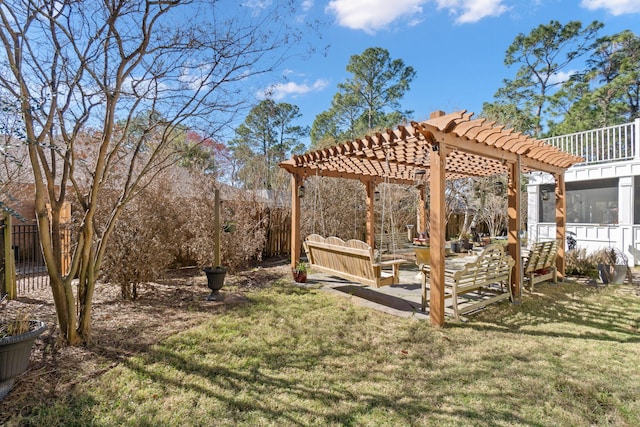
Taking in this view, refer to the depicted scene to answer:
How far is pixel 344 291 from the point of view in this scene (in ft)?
18.7

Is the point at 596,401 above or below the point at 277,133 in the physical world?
below

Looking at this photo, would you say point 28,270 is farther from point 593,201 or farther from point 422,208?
point 593,201

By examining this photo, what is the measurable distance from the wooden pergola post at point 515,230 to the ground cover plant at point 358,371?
2.30 ft

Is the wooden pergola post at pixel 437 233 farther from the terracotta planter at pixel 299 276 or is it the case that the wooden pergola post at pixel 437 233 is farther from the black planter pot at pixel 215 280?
the black planter pot at pixel 215 280

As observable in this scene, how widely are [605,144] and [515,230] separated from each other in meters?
6.87

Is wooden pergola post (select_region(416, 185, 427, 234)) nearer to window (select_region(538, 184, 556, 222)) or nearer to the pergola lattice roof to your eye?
→ the pergola lattice roof

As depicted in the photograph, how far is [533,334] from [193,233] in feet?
20.2

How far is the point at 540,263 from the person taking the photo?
577cm

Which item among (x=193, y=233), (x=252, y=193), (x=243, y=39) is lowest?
(x=193, y=233)

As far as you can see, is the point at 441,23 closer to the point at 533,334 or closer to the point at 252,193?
the point at 252,193

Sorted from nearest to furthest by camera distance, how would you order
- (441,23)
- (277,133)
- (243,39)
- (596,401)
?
(596,401) → (243,39) → (441,23) → (277,133)

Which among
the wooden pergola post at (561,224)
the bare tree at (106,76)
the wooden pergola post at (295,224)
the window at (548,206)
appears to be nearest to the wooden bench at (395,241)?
the wooden pergola post at (295,224)

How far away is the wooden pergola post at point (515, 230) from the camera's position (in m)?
5.18

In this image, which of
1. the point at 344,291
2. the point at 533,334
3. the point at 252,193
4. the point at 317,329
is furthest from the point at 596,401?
the point at 252,193
